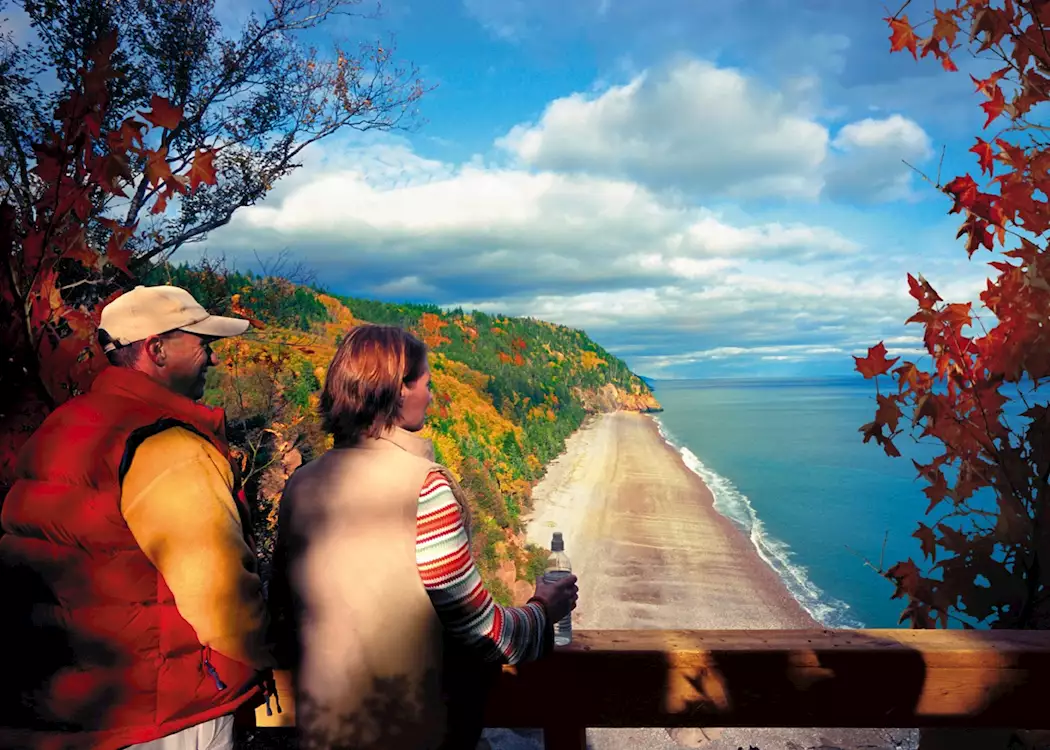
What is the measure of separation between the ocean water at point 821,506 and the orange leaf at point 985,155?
660cm

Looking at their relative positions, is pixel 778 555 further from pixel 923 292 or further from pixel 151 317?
pixel 151 317

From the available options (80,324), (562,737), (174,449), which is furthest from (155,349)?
(562,737)

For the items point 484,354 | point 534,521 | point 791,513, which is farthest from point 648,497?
point 484,354

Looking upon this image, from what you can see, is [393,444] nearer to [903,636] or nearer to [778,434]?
[903,636]

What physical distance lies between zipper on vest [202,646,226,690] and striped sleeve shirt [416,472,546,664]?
553mm

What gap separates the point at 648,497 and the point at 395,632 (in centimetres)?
3147

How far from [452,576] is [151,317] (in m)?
1.09

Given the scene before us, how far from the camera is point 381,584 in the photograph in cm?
148

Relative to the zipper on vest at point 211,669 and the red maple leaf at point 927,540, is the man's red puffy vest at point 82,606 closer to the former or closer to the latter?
the zipper on vest at point 211,669

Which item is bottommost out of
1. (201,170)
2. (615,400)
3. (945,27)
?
(615,400)

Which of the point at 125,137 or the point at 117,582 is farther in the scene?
the point at 125,137

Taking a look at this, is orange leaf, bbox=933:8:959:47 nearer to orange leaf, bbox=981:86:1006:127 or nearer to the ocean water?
orange leaf, bbox=981:86:1006:127

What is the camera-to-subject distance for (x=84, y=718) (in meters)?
1.49

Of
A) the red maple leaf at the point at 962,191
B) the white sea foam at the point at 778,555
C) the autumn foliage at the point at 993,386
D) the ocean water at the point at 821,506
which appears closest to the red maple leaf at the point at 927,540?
the autumn foliage at the point at 993,386
